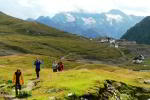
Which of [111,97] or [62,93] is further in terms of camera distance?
[111,97]

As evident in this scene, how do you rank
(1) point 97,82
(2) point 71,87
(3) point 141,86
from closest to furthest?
1. (2) point 71,87
2. (1) point 97,82
3. (3) point 141,86

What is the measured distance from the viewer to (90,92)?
3447 centimetres

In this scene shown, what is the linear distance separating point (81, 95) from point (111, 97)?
5409mm

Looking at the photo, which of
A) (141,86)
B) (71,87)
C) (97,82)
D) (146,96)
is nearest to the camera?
(71,87)

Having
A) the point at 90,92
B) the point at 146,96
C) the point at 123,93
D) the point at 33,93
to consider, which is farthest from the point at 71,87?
the point at 146,96

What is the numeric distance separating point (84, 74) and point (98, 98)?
39.5ft

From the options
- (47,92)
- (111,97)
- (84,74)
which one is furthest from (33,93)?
(84,74)

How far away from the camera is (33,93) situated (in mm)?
35531

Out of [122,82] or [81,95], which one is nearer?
[81,95]

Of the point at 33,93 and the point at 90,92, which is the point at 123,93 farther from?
the point at 33,93

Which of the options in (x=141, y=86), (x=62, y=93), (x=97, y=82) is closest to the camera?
(x=62, y=93)

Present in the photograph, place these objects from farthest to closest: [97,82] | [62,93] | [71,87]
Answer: [97,82] < [71,87] < [62,93]

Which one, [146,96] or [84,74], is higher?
[84,74]

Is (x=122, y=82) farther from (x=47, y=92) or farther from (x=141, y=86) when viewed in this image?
(x=47, y=92)
